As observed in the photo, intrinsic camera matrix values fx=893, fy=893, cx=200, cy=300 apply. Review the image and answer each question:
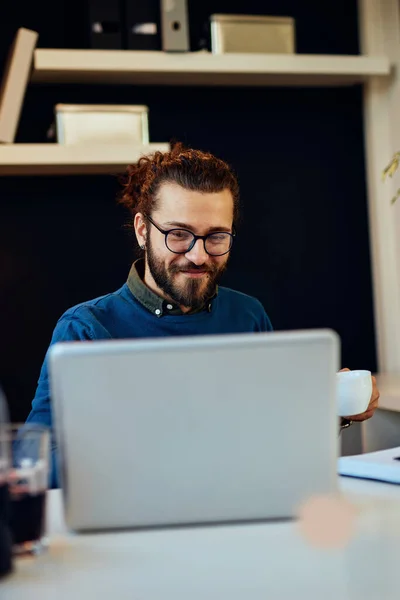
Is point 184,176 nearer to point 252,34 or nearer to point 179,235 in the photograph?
point 179,235

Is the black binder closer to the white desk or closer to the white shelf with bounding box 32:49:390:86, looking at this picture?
the white shelf with bounding box 32:49:390:86

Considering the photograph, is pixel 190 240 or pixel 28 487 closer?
pixel 28 487

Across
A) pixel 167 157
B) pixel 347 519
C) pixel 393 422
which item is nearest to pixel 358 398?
pixel 347 519

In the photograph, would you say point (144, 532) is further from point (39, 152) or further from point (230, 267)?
point (230, 267)

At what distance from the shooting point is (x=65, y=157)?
10.2 feet

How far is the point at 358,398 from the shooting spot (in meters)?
1.59

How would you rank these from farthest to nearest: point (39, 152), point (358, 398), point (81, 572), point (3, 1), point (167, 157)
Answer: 1. point (3, 1)
2. point (39, 152)
3. point (167, 157)
4. point (358, 398)
5. point (81, 572)

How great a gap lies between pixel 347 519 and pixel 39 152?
7.14 feet

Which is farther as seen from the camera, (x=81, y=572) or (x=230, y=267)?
(x=230, y=267)

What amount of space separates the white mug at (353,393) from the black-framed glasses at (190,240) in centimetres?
65

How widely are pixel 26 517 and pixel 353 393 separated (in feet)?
2.36

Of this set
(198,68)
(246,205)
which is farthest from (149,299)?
(246,205)

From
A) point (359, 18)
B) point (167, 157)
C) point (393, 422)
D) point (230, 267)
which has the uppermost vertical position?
point (359, 18)

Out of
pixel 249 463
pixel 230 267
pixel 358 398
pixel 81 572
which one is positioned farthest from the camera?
pixel 230 267
